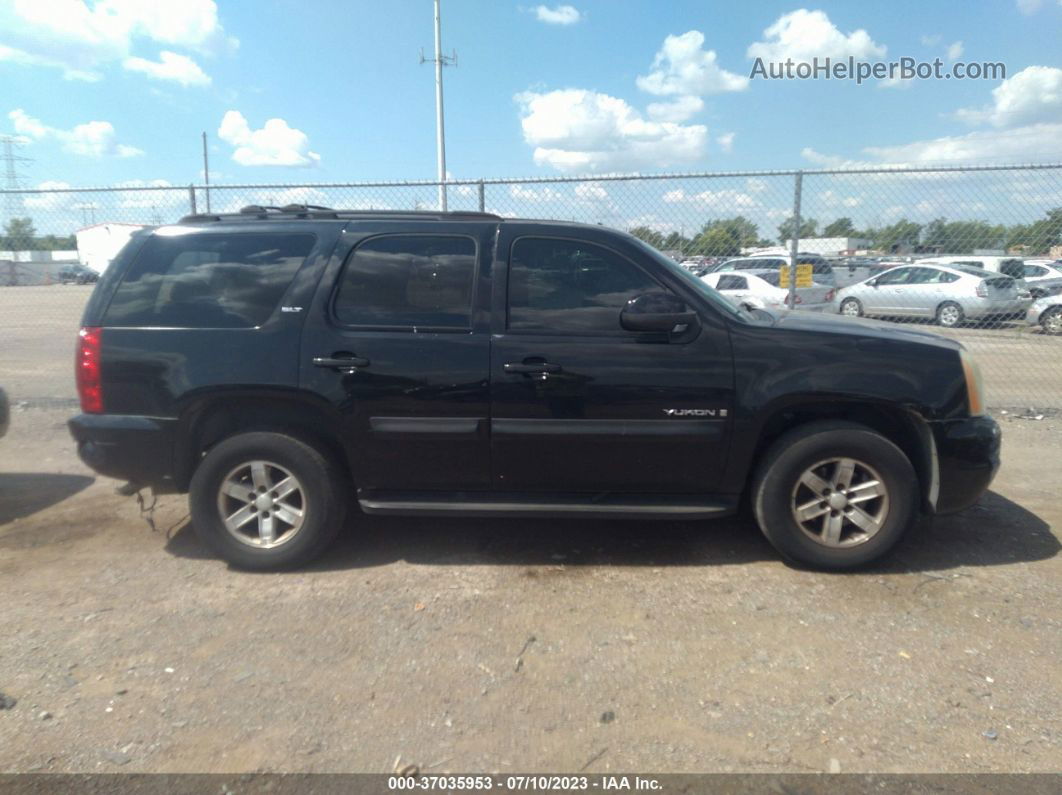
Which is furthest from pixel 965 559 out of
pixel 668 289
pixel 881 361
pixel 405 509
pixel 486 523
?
Result: pixel 405 509

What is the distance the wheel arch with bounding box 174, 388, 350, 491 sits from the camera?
4090mm

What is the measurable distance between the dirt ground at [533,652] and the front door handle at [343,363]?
113 centimetres

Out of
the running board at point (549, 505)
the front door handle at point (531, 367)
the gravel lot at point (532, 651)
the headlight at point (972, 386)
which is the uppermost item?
the front door handle at point (531, 367)

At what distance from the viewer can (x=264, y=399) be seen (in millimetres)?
4137

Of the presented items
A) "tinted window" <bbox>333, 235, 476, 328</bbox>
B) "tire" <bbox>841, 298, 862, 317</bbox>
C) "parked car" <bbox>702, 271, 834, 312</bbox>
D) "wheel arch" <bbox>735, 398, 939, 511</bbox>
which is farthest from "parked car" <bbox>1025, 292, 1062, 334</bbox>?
"tinted window" <bbox>333, 235, 476, 328</bbox>

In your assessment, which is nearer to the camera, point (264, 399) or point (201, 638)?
point (201, 638)

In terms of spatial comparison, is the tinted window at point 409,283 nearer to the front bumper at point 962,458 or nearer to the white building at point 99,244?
the front bumper at point 962,458

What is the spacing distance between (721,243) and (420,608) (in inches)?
210

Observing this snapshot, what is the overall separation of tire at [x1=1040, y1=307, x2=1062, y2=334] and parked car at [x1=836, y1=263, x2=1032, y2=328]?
1.69ft

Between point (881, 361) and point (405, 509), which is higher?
point (881, 361)

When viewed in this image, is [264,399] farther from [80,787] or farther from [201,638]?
[80,787]

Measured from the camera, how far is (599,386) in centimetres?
396

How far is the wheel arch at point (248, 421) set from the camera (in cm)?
409

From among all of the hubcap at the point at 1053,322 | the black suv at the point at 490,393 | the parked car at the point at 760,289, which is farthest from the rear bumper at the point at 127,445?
the hubcap at the point at 1053,322
